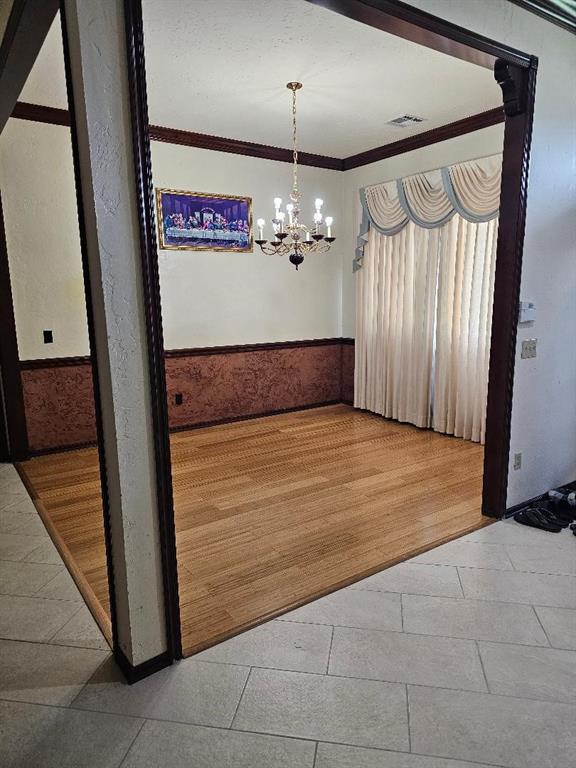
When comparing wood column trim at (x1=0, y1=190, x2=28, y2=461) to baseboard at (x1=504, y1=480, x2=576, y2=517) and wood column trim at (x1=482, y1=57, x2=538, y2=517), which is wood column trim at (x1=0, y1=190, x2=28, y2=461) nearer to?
wood column trim at (x1=482, y1=57, x2=538, y2=517)

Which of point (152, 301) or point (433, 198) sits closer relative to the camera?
point (152, 301)

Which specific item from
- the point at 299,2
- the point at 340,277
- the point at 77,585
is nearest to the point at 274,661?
the point at 77,585

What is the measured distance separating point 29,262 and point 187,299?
1391 mm

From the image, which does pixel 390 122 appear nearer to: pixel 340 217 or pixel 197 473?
pixel 340 217

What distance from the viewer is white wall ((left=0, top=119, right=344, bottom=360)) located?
4043 mm

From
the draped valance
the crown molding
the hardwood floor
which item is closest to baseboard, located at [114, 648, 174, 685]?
the hardwood floor

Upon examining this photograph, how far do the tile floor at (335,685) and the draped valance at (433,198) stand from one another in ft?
9.59

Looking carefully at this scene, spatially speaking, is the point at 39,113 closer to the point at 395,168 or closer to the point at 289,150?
the point at 289,150

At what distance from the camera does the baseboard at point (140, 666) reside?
6.14 feet

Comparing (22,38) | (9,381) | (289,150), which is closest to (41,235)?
(9,381)

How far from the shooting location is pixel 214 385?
5.19 meters

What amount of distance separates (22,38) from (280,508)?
2743 millimetres

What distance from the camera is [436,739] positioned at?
5.29 feet

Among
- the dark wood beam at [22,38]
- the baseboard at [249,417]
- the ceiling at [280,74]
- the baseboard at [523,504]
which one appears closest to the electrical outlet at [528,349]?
the baseboard at [523,504]
